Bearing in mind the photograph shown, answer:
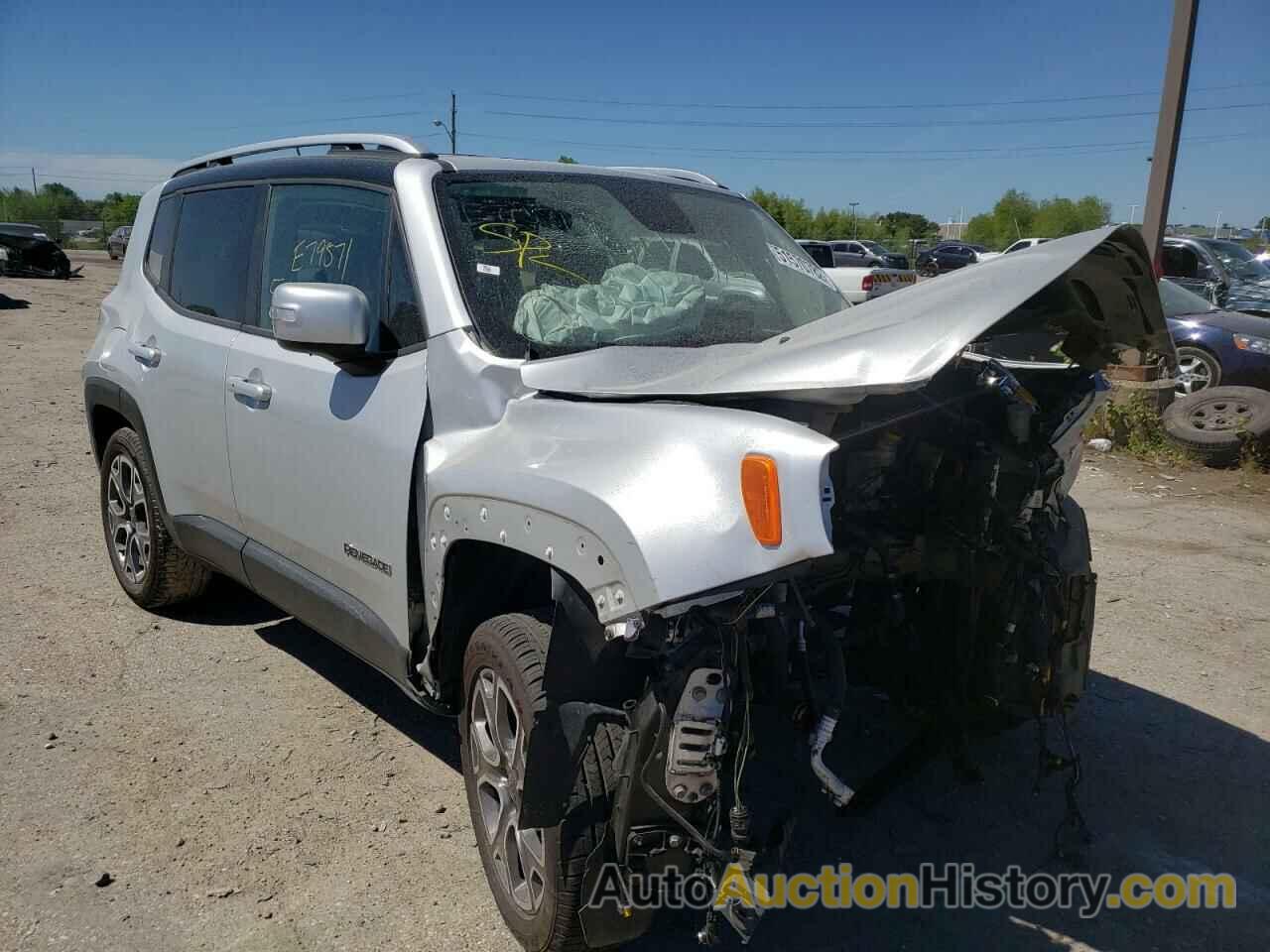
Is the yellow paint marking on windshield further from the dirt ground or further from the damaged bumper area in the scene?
the dirt ground

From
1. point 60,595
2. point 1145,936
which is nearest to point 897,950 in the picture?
point 1145,936

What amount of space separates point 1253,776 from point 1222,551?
322 cm

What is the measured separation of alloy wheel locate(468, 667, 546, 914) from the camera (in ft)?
8.36

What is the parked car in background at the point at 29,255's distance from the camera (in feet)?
94.3

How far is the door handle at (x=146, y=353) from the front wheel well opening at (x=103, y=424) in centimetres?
48

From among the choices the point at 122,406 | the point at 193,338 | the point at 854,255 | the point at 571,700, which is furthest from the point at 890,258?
the point at 571,700

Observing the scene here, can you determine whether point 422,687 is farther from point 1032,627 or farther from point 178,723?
point 1032,627

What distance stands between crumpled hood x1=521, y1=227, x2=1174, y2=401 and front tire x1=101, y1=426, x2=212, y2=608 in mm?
2666

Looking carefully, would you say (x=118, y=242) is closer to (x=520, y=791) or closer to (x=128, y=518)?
(x=128, y=518)

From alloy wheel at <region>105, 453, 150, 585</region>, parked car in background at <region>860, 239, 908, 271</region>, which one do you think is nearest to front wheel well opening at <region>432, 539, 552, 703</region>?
alloy wheel at <region>105, 453, 150, 585</region>

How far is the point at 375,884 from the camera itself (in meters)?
2.96

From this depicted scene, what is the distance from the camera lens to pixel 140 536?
4.79 metres

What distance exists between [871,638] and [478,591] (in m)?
1.15

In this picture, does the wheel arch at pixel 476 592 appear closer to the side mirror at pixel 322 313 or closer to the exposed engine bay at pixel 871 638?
the exposed engine bay at pixel 871 638
